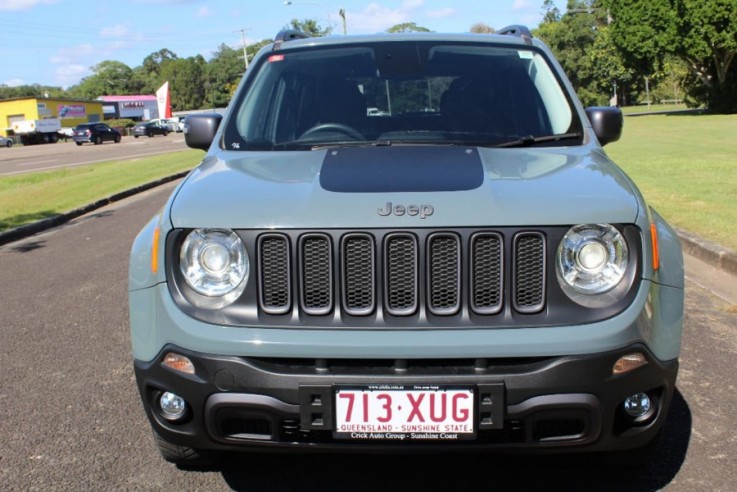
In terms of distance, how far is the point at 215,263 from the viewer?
2781 mm

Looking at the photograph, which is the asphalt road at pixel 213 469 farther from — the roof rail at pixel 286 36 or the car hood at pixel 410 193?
the roof rail at pixel 286 36

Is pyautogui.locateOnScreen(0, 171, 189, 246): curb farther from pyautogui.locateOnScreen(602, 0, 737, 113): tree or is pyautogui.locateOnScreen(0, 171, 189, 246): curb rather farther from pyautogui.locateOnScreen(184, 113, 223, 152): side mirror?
pyautogui.locateOnScreen(602, 0, 737, 113): tree

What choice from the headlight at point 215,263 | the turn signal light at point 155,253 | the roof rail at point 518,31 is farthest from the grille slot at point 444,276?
the roof rail at point 518,31

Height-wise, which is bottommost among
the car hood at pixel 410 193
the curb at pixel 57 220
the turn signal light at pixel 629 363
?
the curb at pixel 57 220

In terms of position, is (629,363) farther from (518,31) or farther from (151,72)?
(151,72)

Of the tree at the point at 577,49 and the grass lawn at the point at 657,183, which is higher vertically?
the tree at the point at 577,49

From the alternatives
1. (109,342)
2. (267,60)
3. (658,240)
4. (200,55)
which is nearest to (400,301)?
(658,240)

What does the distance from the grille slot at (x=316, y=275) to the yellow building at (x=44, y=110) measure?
77068 millimetres

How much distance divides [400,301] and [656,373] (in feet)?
3.01

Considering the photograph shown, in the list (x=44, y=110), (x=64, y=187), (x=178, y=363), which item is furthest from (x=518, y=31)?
(x=44, y=110)

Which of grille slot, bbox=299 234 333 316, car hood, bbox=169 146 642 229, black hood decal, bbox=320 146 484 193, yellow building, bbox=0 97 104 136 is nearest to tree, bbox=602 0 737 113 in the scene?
black hood decal, bbox=320 146 484 193

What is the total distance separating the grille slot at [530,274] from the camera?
267 cm

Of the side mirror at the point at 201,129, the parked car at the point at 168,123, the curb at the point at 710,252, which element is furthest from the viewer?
the parked car at the point at 168,123

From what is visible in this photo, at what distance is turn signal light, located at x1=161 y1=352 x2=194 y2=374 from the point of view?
2703mm
